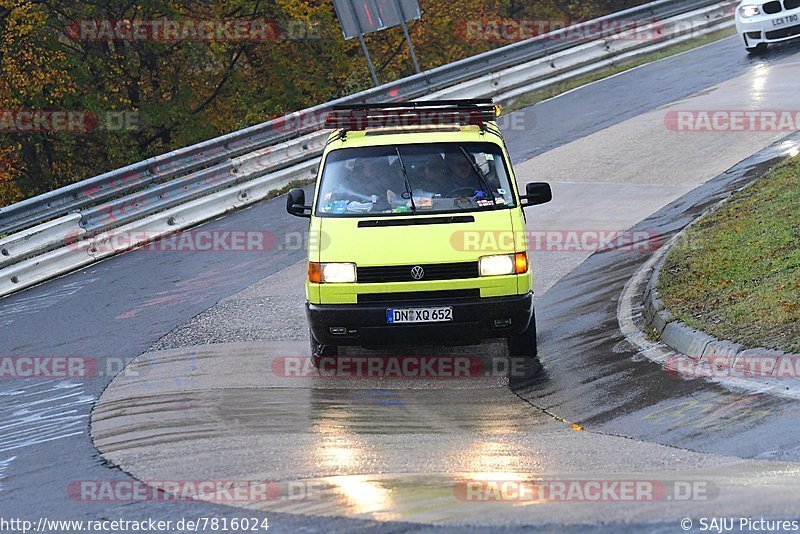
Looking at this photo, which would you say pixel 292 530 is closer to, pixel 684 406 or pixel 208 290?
pixel 684 406

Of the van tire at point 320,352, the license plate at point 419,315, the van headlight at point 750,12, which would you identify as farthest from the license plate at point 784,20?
the license plate at point 419,315

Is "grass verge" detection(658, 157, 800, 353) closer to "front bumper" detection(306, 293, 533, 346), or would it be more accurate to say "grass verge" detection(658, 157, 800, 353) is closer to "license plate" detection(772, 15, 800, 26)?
"front bumper" detection(306, 293, 533, 346)

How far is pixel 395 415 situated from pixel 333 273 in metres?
1.38

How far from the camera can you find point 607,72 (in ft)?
84.7

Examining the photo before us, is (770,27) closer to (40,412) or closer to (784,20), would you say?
(784,20)

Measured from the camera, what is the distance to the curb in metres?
8.55

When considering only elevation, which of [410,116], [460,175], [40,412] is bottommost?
[40,412]

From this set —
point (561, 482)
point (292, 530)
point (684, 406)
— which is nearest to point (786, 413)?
point (684, 406)

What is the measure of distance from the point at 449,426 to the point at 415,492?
1.80 meters

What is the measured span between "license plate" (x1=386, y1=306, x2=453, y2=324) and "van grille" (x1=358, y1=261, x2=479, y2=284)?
0.25m

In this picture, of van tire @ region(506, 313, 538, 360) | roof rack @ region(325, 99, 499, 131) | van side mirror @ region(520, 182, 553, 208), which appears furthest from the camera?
roof rack @ region(325, 99, 499, 131)

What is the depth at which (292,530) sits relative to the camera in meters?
6.39

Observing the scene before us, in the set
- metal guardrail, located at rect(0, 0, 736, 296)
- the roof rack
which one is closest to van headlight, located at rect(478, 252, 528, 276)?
the roof rack

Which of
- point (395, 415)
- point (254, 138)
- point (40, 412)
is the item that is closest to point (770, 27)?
point (254, 138)
